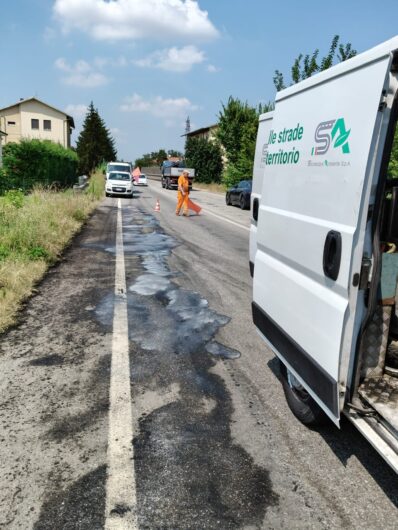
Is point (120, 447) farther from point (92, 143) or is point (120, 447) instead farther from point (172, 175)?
point (92, 143)

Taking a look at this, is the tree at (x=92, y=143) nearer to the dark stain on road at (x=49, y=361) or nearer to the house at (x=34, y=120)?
the house at (x=34, y=120)

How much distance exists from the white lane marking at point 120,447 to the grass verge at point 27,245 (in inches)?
60.4

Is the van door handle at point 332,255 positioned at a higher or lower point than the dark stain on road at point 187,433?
higher

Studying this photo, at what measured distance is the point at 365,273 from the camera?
247 cm

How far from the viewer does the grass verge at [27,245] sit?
20.0 ft

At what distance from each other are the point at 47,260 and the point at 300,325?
6552 millimetres

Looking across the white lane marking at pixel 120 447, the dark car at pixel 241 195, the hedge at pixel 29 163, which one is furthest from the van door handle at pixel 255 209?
the hedge at pixel 29 163

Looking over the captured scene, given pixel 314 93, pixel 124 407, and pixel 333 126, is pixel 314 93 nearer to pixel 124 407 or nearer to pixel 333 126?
pixel 333 126

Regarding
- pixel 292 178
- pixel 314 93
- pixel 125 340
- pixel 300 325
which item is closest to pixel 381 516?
pixel 300 325

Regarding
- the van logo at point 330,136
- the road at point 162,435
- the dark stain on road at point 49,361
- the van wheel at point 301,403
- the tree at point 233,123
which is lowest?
the dark stain on road at point 49,361

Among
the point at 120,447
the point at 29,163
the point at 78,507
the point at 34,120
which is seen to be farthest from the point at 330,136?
the point at 34,120

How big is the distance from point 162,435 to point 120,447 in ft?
1.00

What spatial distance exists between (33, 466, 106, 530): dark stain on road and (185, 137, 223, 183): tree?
169 feet

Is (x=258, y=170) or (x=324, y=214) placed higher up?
(x=258, y=170)
